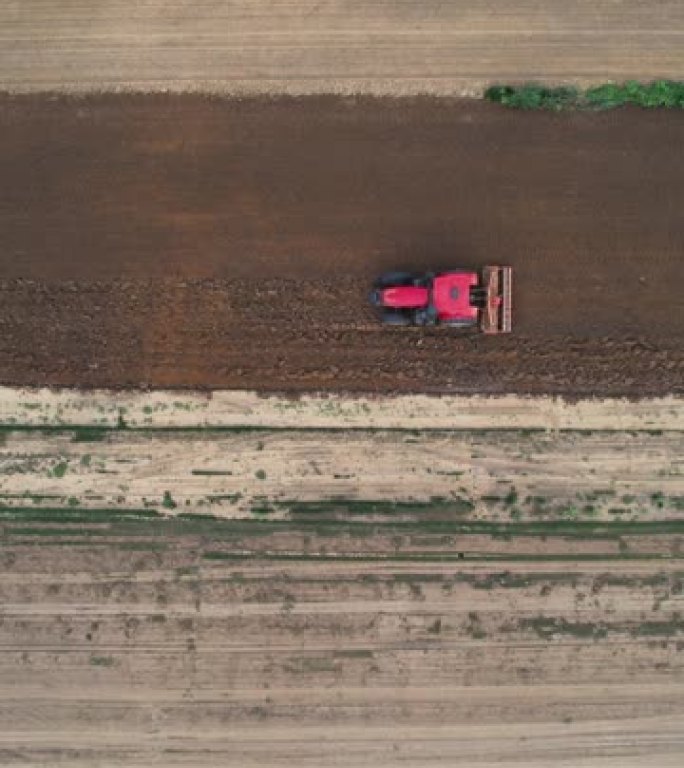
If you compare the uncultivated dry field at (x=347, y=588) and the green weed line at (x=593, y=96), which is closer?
the green weed line at (x=593, y=96)

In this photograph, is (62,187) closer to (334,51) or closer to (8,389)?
(8,389)

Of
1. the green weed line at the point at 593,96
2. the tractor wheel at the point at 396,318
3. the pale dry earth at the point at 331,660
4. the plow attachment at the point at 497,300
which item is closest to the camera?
the plow attachment at the point at 497,300

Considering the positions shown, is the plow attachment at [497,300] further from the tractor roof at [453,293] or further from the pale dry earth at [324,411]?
the pale dry earth at [324,411]

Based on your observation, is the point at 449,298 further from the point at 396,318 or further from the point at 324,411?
the point at 324,411

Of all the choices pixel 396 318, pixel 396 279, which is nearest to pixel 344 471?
pixel 396 318

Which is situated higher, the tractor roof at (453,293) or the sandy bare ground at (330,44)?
the sandy bare ground at (330,44)

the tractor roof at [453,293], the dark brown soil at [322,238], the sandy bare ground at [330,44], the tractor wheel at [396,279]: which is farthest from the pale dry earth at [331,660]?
the sandy bare ground at [330,44]
